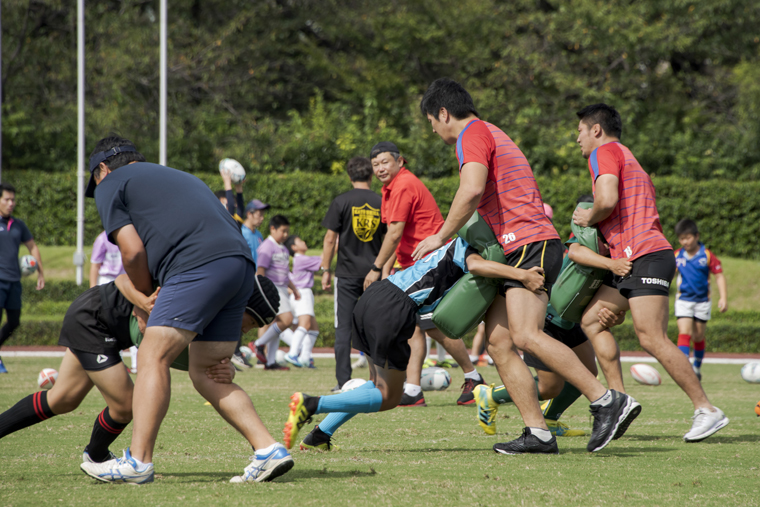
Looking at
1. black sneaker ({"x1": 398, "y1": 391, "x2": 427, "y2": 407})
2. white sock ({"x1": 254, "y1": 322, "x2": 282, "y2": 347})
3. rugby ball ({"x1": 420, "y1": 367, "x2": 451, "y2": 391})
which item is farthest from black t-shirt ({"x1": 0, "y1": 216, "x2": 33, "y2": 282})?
black sneaker ({"x1": 398, "y1": 391, "x2": 427, "y2": 407})

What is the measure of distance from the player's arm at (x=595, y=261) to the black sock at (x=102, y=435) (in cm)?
320

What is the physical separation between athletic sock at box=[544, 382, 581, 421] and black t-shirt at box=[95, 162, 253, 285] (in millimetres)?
2768

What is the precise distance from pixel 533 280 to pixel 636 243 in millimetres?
1158

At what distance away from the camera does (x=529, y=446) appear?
471 cm

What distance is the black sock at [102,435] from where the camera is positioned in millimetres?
4176

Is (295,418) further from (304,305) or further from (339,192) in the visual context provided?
(339,192)

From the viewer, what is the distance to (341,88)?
28.5m

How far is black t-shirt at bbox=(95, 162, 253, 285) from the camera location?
12.5ft

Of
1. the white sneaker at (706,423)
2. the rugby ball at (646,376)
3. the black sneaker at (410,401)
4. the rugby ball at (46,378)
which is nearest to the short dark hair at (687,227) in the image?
the rugby ball at (646,376)

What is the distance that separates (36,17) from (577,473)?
25.9 metres

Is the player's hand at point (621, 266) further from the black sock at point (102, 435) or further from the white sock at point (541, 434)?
the black sock at point (102, 435)

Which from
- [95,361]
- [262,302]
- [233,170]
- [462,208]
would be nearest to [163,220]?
[262,302]

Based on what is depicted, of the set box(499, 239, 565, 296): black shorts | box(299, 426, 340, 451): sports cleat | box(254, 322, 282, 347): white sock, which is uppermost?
box(499, 239, 565, 296): black shorts

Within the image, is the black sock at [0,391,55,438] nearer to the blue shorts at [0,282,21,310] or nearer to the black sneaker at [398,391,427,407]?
the black sneaker at [398,391,427,407]
